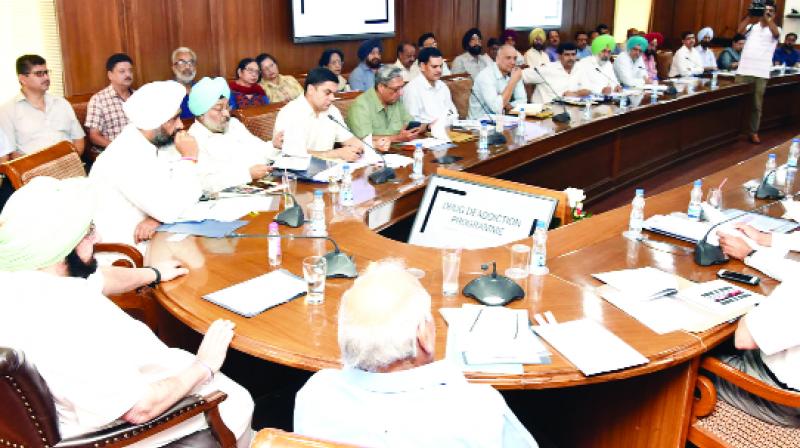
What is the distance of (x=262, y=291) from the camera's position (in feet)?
6.63

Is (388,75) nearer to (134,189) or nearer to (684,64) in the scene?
(134,189)

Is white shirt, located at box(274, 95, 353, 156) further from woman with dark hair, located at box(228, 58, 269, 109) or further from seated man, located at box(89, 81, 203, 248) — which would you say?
woman with dark hair, located at box(228, 58, 269, 109)

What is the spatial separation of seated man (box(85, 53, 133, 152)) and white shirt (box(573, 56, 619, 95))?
3903 mm

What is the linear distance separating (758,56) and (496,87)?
3620 millimetres

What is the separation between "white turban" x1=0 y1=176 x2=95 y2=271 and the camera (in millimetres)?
1573

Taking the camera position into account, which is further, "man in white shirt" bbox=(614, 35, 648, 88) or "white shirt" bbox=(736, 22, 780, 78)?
"white shirt" bbox=(736, 22, 780, 78)

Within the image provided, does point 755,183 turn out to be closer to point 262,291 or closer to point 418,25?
point 262,291

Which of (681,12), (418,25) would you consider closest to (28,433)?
(418,25)

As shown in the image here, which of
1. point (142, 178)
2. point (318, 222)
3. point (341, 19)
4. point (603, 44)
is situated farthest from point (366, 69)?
point (318, 222)

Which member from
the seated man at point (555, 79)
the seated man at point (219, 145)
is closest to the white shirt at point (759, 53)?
the seated man at point (555, 79)

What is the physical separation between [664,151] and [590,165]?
4.93 ft

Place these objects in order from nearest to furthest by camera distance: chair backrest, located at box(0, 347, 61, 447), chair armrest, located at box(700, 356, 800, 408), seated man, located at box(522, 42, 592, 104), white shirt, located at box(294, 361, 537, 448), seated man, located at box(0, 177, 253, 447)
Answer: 1. white shirt, located at box(294, 361, 537, 448)
2. chair backrest, located at box(0, 347, 61, 447)
3. seated man, located at box(0, 177, 253, 447)
4. chair armrest, located at box(700, 356, 800, 408)
5. seated man, located at box(522, 42, 592, 104)

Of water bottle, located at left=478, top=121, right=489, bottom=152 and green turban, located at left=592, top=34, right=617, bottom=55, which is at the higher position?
green turban, located at left=592, top=34, right=617, bottom=55

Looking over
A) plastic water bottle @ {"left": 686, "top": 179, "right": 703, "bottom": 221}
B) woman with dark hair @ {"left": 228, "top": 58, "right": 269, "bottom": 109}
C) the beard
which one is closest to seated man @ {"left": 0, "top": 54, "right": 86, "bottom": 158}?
woman with dark hair @ {"left": 228, "top": 58, "right": 269, "bottom": 109}
